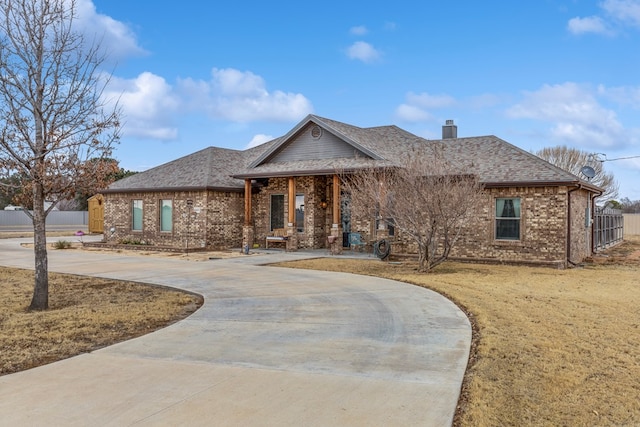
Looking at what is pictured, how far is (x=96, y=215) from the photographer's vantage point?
3566 cm

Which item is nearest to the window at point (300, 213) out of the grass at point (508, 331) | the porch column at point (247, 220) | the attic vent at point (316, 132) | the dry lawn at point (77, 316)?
the porch column at point (247, 220)

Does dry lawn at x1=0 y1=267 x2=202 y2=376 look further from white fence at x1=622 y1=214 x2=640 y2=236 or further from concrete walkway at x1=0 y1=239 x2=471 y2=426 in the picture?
white fence at x1=622 y1=214 x2=640 y2=236

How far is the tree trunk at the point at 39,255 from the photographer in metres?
9.13

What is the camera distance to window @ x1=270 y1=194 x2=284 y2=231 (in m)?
22.5

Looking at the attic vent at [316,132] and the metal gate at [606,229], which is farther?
the metal gate at [606,229]

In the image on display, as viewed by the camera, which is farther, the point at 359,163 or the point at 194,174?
Result: the point at 194,174

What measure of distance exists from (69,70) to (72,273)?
6.60 m

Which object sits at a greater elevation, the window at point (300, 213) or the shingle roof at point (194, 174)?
the shingle roof at point (194, 174)

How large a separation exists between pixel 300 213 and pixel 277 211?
135 cm

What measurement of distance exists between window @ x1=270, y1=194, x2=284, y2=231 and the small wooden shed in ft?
58.2

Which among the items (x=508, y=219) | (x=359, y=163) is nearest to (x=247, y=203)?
(x=359, y=163)

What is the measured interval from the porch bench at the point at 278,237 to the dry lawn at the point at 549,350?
8.28 m

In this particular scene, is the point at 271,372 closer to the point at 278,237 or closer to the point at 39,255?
the point at 39,255

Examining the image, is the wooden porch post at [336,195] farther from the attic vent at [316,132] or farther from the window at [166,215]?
the window at [166,215]
